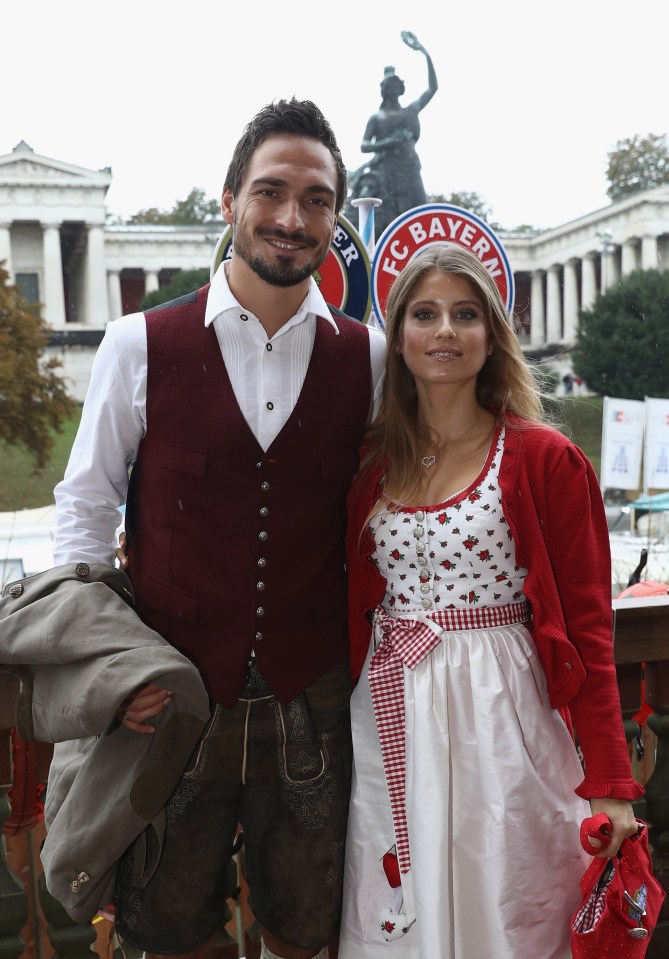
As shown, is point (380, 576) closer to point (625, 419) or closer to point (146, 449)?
point (146, 449)

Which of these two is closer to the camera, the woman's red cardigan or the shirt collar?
the woman's red cardigan

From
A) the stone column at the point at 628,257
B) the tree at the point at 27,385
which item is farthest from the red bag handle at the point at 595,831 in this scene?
the stone column at the point at 628,257

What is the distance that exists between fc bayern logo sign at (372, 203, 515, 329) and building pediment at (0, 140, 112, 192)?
24000 mm

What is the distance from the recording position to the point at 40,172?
26625mm

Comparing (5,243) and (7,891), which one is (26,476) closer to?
(5,243)

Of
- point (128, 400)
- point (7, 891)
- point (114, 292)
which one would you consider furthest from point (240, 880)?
point (114, 292)

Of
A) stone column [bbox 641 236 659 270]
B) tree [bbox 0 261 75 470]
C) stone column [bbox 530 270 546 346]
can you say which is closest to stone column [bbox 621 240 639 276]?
stone column [bbox 641 236 659 270]

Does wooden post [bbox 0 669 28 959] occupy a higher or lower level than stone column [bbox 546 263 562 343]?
lower

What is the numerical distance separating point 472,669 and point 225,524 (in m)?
0.44

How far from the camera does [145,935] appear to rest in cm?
155

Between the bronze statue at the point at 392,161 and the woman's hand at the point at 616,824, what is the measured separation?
35.9 ft

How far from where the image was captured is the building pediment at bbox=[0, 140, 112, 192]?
26375 millimetres

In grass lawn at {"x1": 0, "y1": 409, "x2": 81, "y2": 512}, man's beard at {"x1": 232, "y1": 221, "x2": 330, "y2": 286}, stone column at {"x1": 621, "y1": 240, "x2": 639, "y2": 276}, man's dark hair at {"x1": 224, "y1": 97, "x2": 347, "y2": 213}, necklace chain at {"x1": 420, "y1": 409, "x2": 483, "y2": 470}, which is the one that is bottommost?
grass lawn at {"x1": 0, "y1": 409, "x2": 81, "y2": 512}

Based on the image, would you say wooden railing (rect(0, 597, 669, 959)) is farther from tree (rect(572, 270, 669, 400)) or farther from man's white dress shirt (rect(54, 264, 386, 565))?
tree (rect(572, 270, 669, 400))
